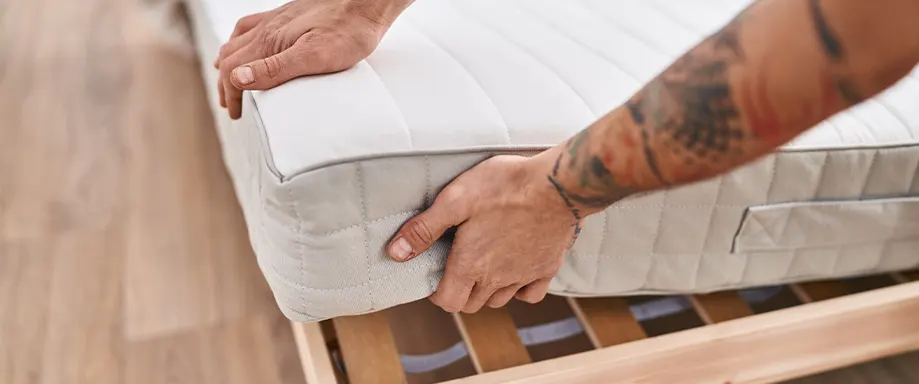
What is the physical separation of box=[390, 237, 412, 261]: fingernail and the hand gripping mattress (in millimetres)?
14

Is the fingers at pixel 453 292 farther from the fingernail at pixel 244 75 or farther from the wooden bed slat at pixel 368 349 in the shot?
the fingernail at pixel 244 75

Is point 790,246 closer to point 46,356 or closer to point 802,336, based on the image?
point 802,336

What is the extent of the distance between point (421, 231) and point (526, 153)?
0.42 ft

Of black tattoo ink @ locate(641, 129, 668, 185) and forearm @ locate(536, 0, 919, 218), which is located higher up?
forearm @ locate(536, 0, 919, 218)

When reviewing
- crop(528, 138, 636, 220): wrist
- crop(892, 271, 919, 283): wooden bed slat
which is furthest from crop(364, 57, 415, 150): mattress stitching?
crop(892, 271, 919, 283): wooden bed slat

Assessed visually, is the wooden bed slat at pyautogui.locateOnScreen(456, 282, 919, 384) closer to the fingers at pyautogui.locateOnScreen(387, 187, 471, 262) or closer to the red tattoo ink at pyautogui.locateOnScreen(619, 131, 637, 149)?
the fingers at pyautogui.locateOnScreen(387, 187, 471, 262)

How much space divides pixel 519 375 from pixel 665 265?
23 cm

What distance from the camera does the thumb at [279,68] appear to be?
0.68 meters

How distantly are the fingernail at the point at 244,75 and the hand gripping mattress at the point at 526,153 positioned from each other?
16mm

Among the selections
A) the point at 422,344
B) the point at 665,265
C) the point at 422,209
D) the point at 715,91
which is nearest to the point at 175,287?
the point at 422,344


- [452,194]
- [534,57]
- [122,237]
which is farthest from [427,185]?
[122,237]

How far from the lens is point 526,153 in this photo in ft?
2.24

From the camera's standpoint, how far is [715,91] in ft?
1.66

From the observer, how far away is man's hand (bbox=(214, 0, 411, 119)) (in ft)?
2.24
